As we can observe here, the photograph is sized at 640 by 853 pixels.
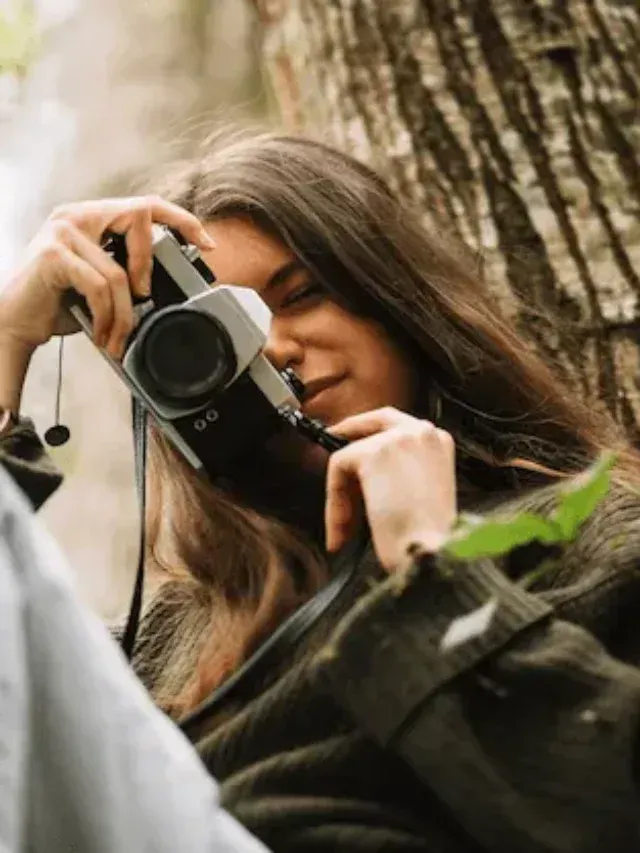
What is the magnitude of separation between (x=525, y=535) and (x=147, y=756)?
0.19 meters

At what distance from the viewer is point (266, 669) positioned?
625mm

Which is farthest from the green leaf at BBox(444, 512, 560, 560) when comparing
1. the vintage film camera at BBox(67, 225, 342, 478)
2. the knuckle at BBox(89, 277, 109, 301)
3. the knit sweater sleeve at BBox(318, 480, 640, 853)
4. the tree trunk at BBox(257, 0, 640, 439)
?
the tree trunk at BBox(257, 0, 640, 439)

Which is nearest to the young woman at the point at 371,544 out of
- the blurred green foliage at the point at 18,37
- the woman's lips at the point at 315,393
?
the woman's lips at the point at 315,393

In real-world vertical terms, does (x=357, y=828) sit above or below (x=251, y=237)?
below

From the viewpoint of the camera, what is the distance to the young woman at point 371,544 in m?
0.52

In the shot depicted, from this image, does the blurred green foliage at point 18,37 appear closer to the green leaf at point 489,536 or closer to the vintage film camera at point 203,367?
the vintage film camera at point 203,367

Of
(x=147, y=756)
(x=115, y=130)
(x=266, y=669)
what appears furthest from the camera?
(x=115, y=130)

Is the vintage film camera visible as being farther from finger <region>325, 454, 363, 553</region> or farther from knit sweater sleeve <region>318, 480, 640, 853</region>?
knit sweater sleeve <region>318, 480, 640, 853</region>

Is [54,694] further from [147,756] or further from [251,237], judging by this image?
[251,237]

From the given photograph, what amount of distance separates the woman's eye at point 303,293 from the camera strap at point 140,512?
10 cm

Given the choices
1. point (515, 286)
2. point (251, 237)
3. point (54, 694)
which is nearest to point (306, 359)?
point (251, 237)

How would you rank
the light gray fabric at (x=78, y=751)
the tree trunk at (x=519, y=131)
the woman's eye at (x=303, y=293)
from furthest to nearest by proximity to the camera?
the tree trunk at (x=519, y=131) < the woman's eye at (x=303, y=293) < the light gray fabric at (x=78, y=751)

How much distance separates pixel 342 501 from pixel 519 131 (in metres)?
0.39

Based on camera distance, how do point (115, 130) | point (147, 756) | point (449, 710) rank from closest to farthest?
point (147, 756), point (449, 710), point (115, 130)
